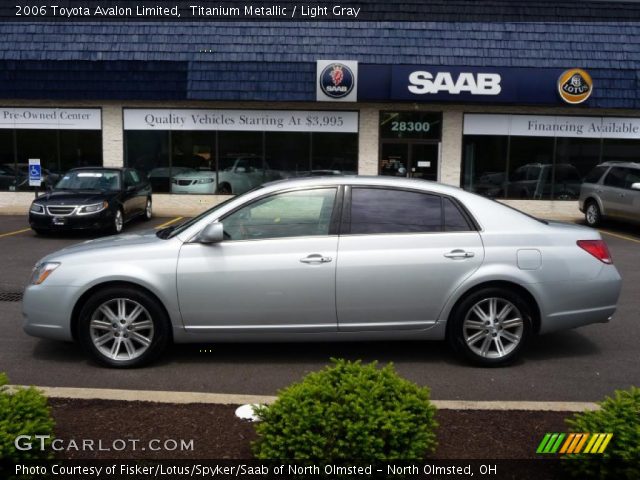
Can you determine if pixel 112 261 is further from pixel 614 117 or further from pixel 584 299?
pixel 614 117

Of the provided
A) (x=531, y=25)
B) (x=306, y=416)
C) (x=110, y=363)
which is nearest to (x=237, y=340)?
(x=110, y=363)

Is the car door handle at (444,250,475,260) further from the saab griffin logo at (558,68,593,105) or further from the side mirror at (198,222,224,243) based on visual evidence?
the saab griffin logo at (558,68,593,105)

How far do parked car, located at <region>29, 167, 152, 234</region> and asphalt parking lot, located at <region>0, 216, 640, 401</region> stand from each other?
6.79m

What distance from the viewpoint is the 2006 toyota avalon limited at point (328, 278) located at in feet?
17.0

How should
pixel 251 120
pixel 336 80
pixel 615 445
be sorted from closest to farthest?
pixel 615 445 < pixel 336 80 < pixel 251 120

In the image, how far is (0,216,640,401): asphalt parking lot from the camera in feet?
16.2

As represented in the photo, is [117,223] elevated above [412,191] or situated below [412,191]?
below

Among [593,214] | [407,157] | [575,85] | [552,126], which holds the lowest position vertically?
[593,214]

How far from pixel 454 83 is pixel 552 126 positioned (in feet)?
11.5

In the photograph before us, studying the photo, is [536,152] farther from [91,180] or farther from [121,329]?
[121,329]

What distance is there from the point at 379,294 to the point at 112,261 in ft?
7.02

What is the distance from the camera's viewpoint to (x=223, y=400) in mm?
4285

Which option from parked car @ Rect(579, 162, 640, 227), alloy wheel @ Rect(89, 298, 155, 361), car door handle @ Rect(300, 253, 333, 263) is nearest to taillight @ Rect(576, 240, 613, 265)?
car door handle @ Rect(300, 253, 333, 263)

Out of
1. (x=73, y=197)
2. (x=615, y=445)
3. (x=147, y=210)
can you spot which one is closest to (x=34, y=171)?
(x=147, y=210)
